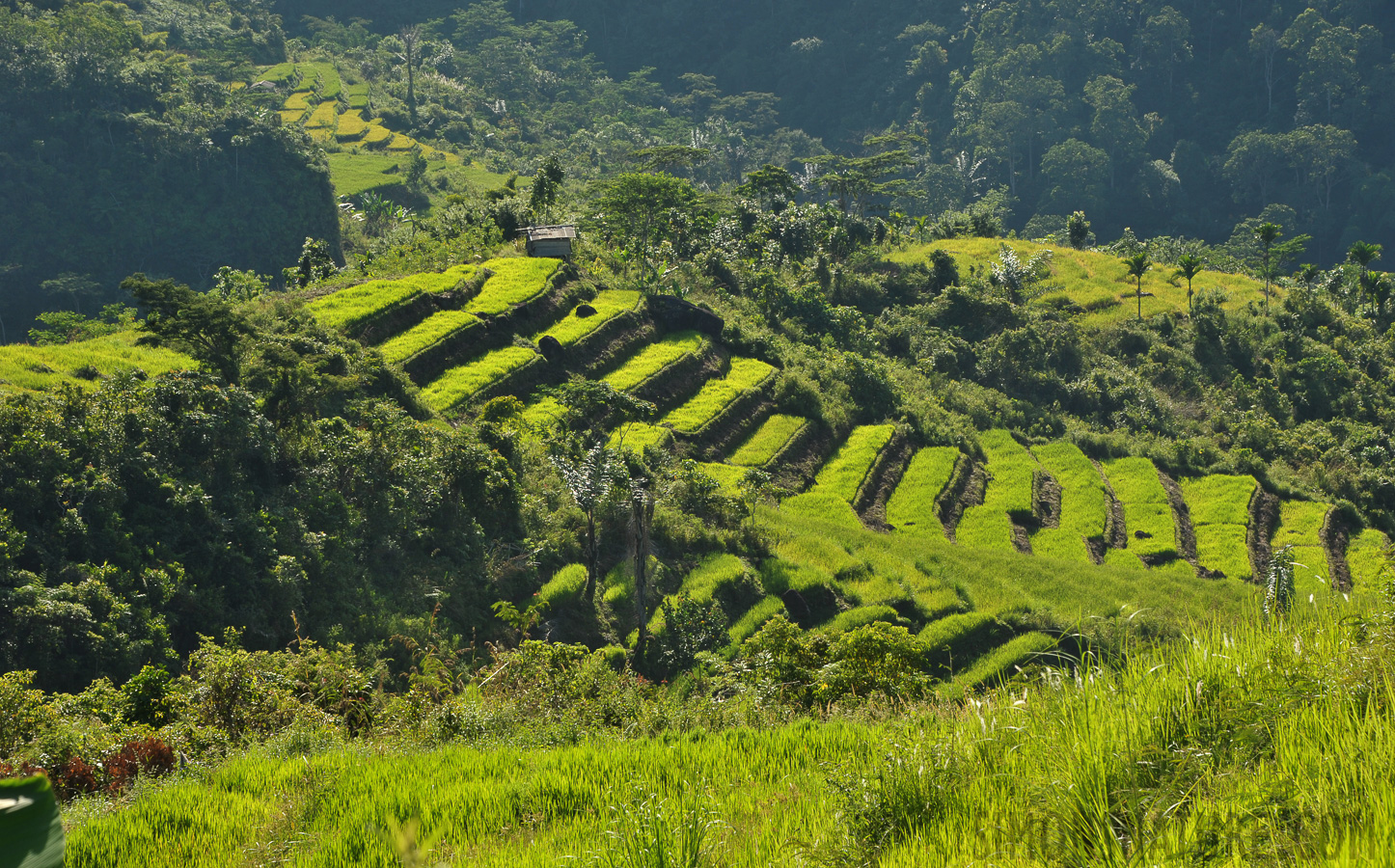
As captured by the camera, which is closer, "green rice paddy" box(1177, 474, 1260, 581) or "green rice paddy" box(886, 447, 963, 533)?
"green rice paddy" box(886, 447, 963, 533)

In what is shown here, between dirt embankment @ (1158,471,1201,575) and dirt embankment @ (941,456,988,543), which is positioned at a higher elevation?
dirt embankment @ (941,456,988,543)

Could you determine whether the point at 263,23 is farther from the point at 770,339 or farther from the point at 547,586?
the point at 547,586

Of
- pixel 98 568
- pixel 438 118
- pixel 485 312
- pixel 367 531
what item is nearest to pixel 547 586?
pixel 367 531

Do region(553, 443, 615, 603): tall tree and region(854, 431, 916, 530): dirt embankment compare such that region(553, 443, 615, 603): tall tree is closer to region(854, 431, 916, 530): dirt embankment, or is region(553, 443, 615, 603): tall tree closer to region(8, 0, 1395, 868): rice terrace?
region(8, 0, 1395, 868): rice terrace

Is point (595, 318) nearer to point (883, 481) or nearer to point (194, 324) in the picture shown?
point (883, 481)

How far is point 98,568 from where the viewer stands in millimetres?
11602

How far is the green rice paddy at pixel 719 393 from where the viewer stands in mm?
24844

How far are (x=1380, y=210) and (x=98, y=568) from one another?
105 m

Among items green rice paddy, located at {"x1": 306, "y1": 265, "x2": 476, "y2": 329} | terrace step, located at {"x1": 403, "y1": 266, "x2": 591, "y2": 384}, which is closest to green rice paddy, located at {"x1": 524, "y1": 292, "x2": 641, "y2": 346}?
terrace step, located at {"x1": 403, "y1": 266, "x2": 591, "y2": 384}

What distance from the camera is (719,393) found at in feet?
87.8

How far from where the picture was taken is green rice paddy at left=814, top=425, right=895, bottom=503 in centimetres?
2527

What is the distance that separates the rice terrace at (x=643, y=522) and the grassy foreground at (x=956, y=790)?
0.03 metres

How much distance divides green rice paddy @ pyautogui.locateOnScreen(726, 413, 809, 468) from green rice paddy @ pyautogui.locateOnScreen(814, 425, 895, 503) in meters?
1.35

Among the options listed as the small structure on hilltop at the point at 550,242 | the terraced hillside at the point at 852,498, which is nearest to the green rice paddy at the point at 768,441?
the terraced hillside at the point at 852,498
